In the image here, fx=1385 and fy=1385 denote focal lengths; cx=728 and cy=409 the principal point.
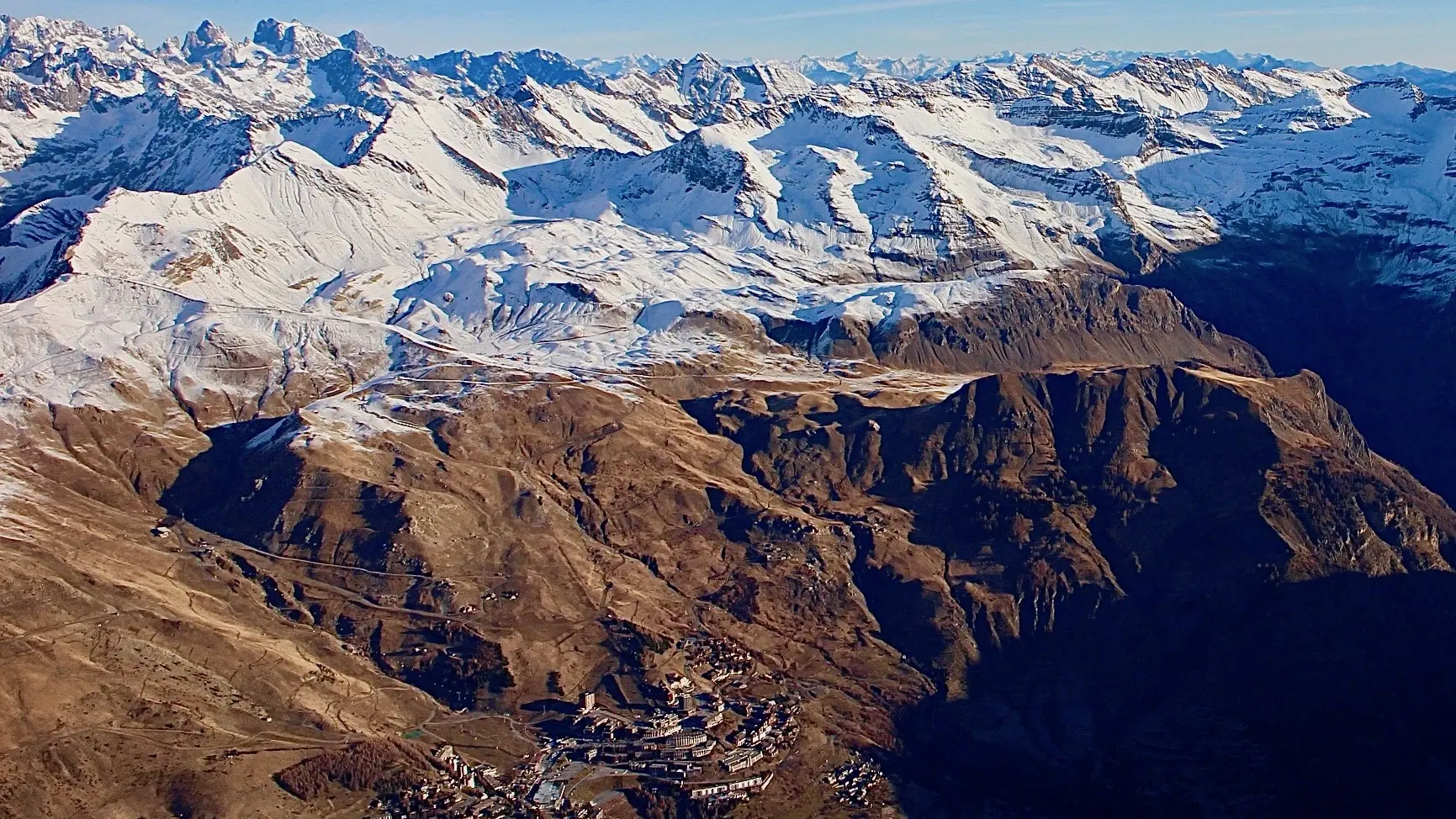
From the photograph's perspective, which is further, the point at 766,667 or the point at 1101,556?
the point at 1101,556

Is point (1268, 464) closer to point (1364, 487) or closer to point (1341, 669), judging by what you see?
point (1364, 487)

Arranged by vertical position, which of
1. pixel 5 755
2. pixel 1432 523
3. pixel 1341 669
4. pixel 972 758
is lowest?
pixel 5 755

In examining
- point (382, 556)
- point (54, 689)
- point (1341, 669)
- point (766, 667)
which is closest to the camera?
point (54, 689)

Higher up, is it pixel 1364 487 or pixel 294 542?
pixel 1364 487

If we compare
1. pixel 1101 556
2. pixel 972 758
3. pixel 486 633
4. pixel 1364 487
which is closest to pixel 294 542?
pixel 486 633

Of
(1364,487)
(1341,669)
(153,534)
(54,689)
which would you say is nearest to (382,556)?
(153,534)

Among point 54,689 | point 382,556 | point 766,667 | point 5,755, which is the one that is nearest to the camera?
point 5,755

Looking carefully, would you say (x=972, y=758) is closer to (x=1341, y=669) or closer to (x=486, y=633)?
(x=1341, y=669)

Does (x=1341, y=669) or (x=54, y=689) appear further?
(x=1341, y=669)

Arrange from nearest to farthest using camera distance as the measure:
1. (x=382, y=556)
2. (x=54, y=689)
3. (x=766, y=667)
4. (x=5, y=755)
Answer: (x=5, y=755)
(x=54, y=689)
(x=766, y=667)
(x=382, y=556)
